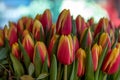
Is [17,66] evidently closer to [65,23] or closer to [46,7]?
[65,23]

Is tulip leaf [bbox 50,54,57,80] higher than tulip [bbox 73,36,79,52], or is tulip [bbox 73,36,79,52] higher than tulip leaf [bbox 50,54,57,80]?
tulip [bbox 73,36,79,52]

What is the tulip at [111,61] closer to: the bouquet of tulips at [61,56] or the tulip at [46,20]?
the bouquet of tulips at [61,56]

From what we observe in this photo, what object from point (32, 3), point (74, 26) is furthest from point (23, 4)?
point (74, 26)

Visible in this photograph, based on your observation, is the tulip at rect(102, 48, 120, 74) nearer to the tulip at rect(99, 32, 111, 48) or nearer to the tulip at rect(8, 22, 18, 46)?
the tulip at rect(99, 32, 111, 48)

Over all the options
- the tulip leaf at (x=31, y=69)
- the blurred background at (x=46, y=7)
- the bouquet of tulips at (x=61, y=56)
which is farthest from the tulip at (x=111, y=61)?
the blurred background at (x=46, y=7)

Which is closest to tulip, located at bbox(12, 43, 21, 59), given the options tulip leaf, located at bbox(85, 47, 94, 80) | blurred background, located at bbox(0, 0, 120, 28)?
tulip leaf, located at bbox(85, 47, 94, 80)

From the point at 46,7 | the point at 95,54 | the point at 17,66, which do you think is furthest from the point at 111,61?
the point at 46,7

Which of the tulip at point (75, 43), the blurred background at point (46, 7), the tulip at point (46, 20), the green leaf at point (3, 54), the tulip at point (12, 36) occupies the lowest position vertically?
the green leaf at point (3, 54)
